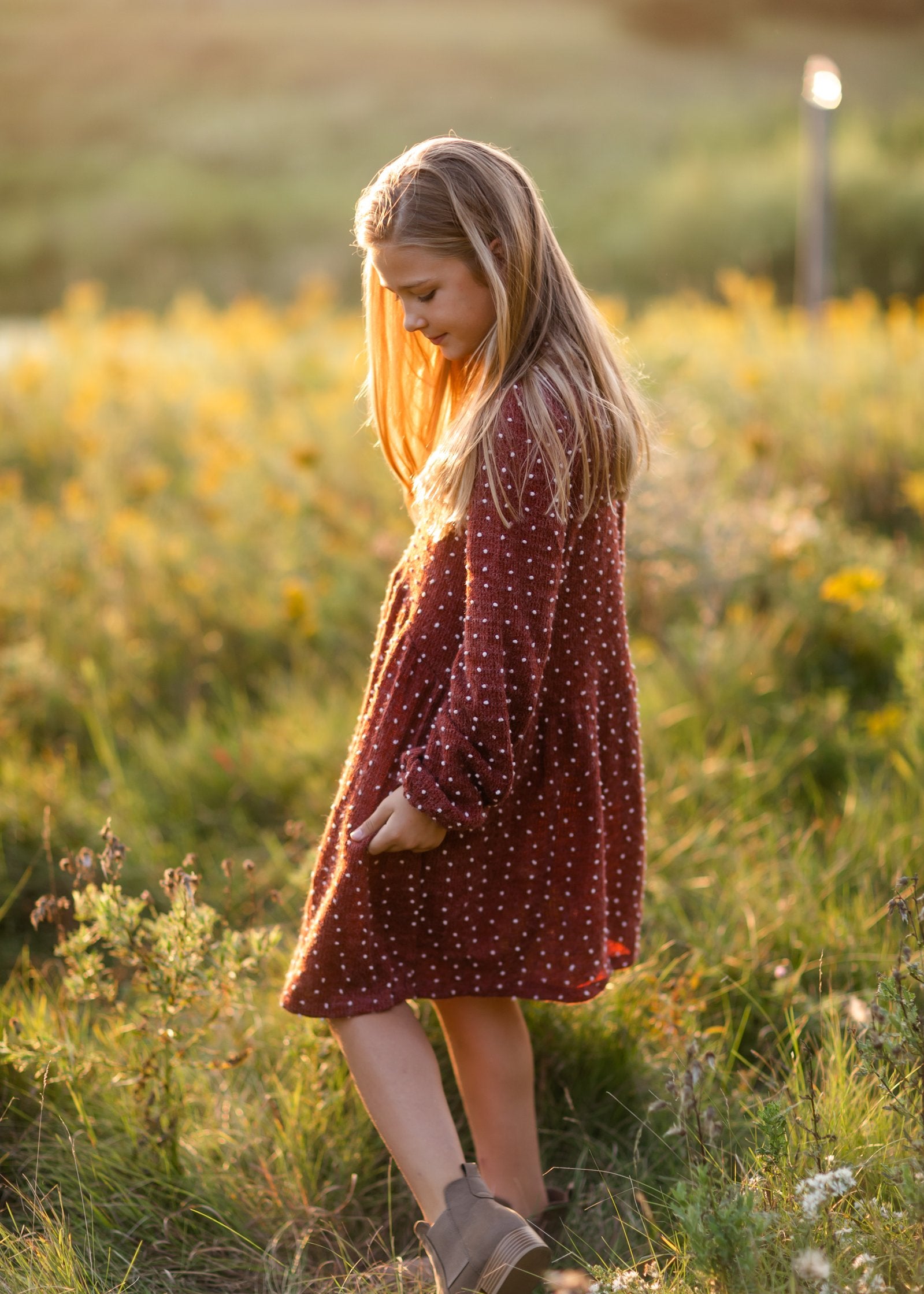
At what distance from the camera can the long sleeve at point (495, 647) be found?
141 cm

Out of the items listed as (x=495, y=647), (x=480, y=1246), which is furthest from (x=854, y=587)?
(x=480, y=1246)

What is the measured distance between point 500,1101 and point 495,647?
2.46 feet

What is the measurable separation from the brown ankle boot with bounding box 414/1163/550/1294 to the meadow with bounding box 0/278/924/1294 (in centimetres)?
9

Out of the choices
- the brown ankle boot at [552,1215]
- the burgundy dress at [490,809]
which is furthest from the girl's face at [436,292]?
the brown ankle boot at [552,1215]

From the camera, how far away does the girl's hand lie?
1441mm

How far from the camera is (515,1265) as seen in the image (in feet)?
4.52

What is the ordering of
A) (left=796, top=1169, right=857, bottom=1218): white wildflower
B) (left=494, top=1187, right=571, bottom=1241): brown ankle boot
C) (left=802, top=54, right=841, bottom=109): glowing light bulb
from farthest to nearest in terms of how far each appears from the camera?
(left=802, top=54, right=841, bottom=109): glowing light bulb → (left=494, top=1187, right=571, bottom=1241): brown ankle boot → (left=796, top=1169, right=857, bottom=1218): white wildflower

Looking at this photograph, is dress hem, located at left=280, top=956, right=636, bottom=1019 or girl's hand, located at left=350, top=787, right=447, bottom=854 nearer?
girl's hand, located at left=350, top=787, right=447, bottom=854

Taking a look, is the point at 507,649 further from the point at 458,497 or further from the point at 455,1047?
the point at 455,1047

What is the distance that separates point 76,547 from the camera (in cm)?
396

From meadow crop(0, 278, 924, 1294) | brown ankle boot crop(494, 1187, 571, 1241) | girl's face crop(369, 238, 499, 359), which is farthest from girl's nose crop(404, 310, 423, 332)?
brown ankle boot crop(494, 1187, 571, 1241)

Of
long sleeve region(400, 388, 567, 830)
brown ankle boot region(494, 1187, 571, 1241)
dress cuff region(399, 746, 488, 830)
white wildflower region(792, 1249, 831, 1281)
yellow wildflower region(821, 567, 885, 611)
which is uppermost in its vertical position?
long sleeve region(400, 388, 567, 830)

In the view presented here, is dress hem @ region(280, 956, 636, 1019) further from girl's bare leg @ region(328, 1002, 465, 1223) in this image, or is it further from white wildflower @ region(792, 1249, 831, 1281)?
white wildflower @ region(792, 1249, 831, 1281)

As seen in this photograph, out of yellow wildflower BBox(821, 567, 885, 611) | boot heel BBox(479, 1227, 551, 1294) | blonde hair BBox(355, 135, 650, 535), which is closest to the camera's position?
boot heel BBox(479, 1227, 551, 1294)
